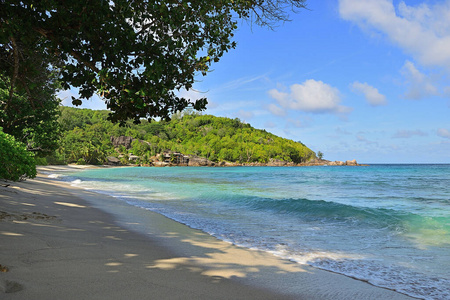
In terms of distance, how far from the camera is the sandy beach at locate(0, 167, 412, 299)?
→ 329 cm

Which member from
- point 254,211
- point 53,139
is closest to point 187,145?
point 53,139

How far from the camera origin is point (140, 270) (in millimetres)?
4098

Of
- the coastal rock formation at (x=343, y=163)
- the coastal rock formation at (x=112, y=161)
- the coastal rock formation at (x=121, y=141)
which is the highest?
the coastal rock formation at (x=121, y=141)

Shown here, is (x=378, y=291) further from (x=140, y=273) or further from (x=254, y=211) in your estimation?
(x=254, y=211)

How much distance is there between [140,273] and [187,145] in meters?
170

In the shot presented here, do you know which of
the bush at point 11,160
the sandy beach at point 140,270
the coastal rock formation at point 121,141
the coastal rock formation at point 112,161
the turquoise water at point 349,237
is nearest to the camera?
the sandy beach at point 140,270

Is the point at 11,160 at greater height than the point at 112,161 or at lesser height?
greater

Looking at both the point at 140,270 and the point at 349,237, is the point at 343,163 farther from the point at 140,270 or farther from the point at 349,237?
the point at 140,270

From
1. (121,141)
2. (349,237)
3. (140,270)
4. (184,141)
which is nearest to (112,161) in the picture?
(121,141)

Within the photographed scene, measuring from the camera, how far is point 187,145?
172875mm

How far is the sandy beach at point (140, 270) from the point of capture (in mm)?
3293

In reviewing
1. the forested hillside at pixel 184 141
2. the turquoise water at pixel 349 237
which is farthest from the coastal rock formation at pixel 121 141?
the turquoise water at pixel 349 237

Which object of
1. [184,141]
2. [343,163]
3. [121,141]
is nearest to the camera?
[121,141]

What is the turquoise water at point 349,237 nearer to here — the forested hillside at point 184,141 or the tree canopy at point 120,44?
the tree canopy at point 120,44
